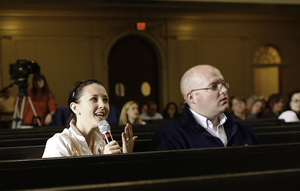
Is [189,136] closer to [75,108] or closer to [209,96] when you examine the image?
[209,96]

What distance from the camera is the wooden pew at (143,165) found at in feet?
4.10

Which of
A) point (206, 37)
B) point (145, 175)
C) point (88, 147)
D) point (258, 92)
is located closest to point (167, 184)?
point (145, 175)

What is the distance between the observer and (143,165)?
133 cm

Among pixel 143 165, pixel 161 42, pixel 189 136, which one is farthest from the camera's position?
pixel 161 42

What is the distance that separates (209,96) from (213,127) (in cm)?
22

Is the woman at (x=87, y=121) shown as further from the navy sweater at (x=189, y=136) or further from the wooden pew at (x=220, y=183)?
the wooden pew at (x=220, y=183)

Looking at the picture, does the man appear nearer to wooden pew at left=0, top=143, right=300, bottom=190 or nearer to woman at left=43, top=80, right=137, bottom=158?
woman at left=43, top=80, right=137, bottom=158

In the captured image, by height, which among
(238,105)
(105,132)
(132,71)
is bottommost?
(238,105)

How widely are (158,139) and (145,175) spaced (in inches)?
30.9

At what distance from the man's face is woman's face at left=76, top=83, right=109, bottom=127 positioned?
673mm

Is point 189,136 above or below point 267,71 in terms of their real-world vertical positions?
below

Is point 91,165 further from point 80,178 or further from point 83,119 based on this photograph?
point 83,119

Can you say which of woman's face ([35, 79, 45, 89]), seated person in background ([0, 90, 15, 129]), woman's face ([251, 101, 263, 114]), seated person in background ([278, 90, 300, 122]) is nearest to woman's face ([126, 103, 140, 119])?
woman's face ([35, 79, 45, 89])

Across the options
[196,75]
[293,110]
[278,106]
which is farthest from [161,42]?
[196,75]
